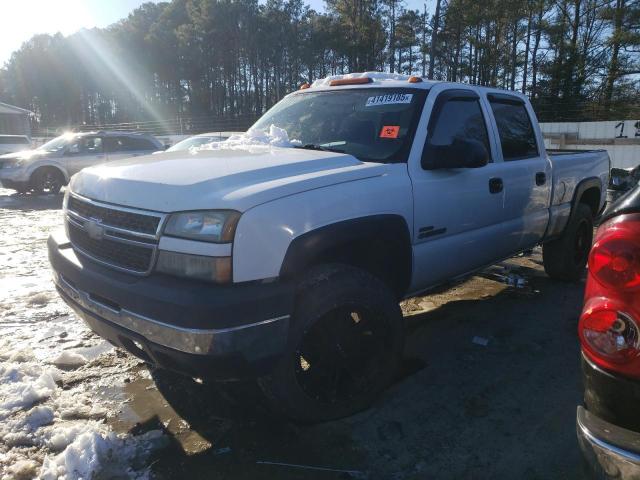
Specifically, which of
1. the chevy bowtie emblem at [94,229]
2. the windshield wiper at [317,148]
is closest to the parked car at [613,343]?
the windshield wiper at [317,148]

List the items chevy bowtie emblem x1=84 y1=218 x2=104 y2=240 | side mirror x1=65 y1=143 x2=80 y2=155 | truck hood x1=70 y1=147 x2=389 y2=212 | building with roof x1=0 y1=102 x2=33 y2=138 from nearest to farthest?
truck hood x1=70 y1=147 x2=389 y2=212
chevy bowtie emblem x1=84 y1=218 x2=104 y2=240
side mirror x1=65 y1=143 x2=80 y2=155
building with roof x1=0 y1=102 x2=33 y2=138

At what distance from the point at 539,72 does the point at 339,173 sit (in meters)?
37.0

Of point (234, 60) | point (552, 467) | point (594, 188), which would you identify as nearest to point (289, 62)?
point (234, 60)

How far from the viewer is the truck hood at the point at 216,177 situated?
2.34 m

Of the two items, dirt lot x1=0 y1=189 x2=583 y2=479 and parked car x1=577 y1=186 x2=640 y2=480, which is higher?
parked car x1=577 y1=186 x2=640 y2=480

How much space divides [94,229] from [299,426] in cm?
155

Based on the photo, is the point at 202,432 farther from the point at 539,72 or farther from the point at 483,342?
the point at 539,72

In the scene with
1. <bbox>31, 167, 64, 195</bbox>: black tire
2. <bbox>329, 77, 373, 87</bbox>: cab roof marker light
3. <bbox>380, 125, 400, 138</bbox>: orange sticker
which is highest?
<bbox>329, 77, 373, 87</bbox>: cab roof marker light

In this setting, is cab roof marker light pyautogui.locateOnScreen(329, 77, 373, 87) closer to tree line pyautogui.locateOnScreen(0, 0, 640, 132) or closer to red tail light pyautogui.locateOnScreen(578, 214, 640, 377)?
red tail light pyautogui.locateOnScreen(578, 214, 640, 377)

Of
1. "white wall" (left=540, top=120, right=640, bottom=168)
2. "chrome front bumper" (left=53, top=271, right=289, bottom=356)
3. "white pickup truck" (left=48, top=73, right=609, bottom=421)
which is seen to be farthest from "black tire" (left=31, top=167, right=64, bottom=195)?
"white wall" (left=540, top=120, right=640, bottom=168)

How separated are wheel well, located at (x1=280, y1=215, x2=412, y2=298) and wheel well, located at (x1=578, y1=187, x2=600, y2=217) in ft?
10.2

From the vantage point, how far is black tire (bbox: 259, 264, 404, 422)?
2.53 m

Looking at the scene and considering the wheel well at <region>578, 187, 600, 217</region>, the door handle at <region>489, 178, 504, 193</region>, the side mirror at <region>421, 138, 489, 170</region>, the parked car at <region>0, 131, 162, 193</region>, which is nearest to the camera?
the side mirror at <region>421, 138, 489, 170</region>

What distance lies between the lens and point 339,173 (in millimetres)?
2729
